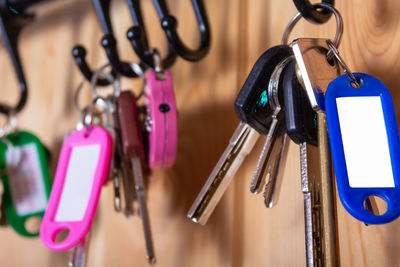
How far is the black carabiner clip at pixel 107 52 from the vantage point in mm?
601

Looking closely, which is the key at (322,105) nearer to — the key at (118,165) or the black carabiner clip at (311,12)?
the black carabiner clip at (311,12)

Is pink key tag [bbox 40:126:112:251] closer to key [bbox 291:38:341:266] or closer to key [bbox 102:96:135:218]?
key [bbox 102:96:135:218]

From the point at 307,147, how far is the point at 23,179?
495 mm

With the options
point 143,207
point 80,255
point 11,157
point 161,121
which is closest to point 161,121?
point 161,121

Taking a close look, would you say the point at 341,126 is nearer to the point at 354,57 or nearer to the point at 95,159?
the point at 354,57

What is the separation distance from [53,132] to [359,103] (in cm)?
63

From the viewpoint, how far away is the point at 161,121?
1.81 ft

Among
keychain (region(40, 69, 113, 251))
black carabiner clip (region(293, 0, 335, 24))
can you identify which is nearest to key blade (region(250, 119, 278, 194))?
black carabiner clip (region(293, 0, 335, 24))

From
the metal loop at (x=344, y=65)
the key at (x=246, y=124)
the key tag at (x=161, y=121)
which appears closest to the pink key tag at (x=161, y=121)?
the key tag at (x=161, y=121)

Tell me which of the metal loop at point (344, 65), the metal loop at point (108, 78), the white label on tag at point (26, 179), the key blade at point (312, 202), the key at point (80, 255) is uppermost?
the metal loop at point (108, 78)

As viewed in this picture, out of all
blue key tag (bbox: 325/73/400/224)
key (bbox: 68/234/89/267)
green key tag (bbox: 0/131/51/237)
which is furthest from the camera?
green key tag (bbox: 0/131/51/237)

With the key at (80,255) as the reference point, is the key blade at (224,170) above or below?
above

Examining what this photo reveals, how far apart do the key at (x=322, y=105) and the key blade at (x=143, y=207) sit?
0.22 meters

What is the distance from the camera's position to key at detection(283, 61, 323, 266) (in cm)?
40
